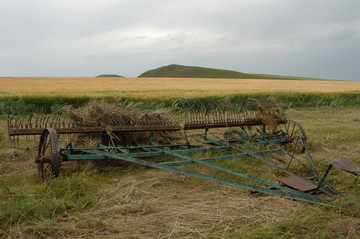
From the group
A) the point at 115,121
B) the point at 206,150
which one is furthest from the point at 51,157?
the point at 206,150

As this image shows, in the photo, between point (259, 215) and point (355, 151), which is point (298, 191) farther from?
point (355, 151)

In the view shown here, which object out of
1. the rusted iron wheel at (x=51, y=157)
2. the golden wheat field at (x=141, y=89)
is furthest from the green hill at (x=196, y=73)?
the rusted iron wheel at (x=51, y=157)

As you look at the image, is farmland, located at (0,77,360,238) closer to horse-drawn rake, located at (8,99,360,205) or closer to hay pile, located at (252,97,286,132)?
horse-drawn rake, located at (8,99,360,205)

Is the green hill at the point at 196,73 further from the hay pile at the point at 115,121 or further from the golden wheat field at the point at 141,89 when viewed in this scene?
the hay pile at the point at 115,121

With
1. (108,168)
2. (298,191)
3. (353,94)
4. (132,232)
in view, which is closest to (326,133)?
(298,191)

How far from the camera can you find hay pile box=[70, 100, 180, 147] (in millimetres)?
6496

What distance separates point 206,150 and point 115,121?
197 cm

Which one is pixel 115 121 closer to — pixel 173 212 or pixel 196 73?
pixel 173 212

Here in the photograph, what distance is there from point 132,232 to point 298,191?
86.2 inches

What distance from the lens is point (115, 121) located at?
6.64 m

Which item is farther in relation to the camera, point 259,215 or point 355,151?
point 355,151

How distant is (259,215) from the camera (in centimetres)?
350

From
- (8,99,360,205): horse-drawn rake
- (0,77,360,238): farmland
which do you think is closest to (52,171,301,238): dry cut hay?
(0,77,360,238): farmland

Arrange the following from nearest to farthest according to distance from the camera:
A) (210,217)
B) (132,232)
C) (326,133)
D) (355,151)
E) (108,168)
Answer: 1. (132,232)
2. (210,217)
3. (108,168)
4. (355,151)
5. (326,133)
